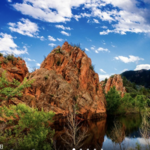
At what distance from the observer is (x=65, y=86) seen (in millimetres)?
43719

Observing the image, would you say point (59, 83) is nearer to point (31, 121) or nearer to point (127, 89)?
point (31, 121)

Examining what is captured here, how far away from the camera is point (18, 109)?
15.4 m

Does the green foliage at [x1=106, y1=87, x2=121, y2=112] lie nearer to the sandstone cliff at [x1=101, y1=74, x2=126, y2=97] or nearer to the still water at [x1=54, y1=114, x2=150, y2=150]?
the still water at [x1=54, y1=114, x2=150, y2=150]

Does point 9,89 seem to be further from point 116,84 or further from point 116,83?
point 116,83

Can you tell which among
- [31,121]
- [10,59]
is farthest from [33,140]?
[10,59]

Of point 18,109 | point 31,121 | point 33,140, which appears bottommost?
point 33,140

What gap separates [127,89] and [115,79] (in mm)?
19102

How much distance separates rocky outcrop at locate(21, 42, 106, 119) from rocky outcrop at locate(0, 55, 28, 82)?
4236mm

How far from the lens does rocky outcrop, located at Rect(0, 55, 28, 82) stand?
43.9 m

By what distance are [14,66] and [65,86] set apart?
18.4m

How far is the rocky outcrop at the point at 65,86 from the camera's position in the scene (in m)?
39.4

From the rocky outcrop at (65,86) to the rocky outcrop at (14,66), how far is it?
4236mm

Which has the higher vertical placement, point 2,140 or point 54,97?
point 54,97

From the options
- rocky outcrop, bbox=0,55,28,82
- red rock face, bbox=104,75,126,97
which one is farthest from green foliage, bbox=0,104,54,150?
red rock face, bbox=104,75,126,97
